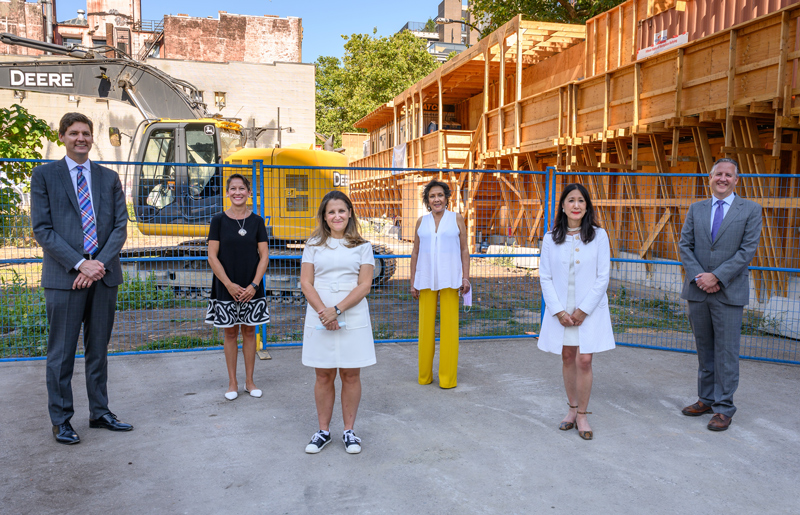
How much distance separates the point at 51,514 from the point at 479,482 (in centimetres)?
233

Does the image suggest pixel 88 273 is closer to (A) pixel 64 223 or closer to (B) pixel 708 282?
(A) pixel 64 223

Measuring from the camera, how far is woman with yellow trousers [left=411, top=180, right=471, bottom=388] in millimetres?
5340

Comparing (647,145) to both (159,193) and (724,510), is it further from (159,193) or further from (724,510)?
(724,510)

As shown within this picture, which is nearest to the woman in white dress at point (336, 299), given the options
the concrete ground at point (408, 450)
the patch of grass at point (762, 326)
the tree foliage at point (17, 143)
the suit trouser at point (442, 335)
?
the concrete ground at point (408, 450)

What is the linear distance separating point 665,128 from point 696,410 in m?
6.57

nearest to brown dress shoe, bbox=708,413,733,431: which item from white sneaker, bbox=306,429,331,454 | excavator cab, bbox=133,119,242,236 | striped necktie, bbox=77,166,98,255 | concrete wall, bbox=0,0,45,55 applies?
white sneaker, bbox=306,429,331,454

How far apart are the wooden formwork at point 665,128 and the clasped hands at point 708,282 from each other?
2.84 meters

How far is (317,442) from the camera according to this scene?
3943 mm

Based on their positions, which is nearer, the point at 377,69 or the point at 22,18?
the point at 377,69

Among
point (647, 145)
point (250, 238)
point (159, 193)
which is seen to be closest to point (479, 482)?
point (250, 238)

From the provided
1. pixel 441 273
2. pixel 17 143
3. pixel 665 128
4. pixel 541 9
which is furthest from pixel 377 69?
pixel 441 273

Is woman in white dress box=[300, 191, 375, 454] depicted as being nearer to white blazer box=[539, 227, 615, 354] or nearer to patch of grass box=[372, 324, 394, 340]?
white blazer box=[539, 227, 615, 354]

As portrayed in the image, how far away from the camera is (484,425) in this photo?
4.49 metres

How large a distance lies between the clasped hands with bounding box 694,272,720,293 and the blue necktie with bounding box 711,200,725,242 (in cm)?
31
